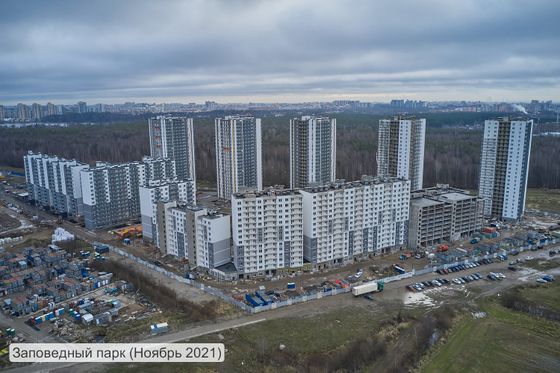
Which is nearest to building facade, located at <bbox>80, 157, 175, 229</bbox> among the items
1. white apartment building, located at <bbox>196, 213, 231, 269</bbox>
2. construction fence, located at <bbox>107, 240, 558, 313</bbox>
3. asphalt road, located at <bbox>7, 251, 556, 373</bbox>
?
construction fence, located at <bbox>107, 240, 558, 313</bbox>

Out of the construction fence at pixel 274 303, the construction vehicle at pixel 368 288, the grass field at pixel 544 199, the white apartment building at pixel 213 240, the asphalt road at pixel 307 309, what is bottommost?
the asphalt road at pixel 307 309

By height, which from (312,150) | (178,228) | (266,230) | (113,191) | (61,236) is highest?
(312,150)

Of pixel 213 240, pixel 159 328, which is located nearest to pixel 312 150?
pixel 213 240

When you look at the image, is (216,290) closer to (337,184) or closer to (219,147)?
(337,184)

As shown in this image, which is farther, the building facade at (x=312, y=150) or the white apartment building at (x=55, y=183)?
the building facade at (x=312, y=150)

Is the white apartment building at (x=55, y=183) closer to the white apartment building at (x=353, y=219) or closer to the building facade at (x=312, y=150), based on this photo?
the building facade at (x=312, y=150)

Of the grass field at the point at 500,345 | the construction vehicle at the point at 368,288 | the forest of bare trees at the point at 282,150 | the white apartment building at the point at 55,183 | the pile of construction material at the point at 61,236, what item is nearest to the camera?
the grass field at the point at 500,345

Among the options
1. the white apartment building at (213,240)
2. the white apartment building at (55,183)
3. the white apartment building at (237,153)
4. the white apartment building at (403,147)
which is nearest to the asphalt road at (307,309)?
the white apartment building at (213,240)

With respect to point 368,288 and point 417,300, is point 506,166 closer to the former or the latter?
point 417,300
